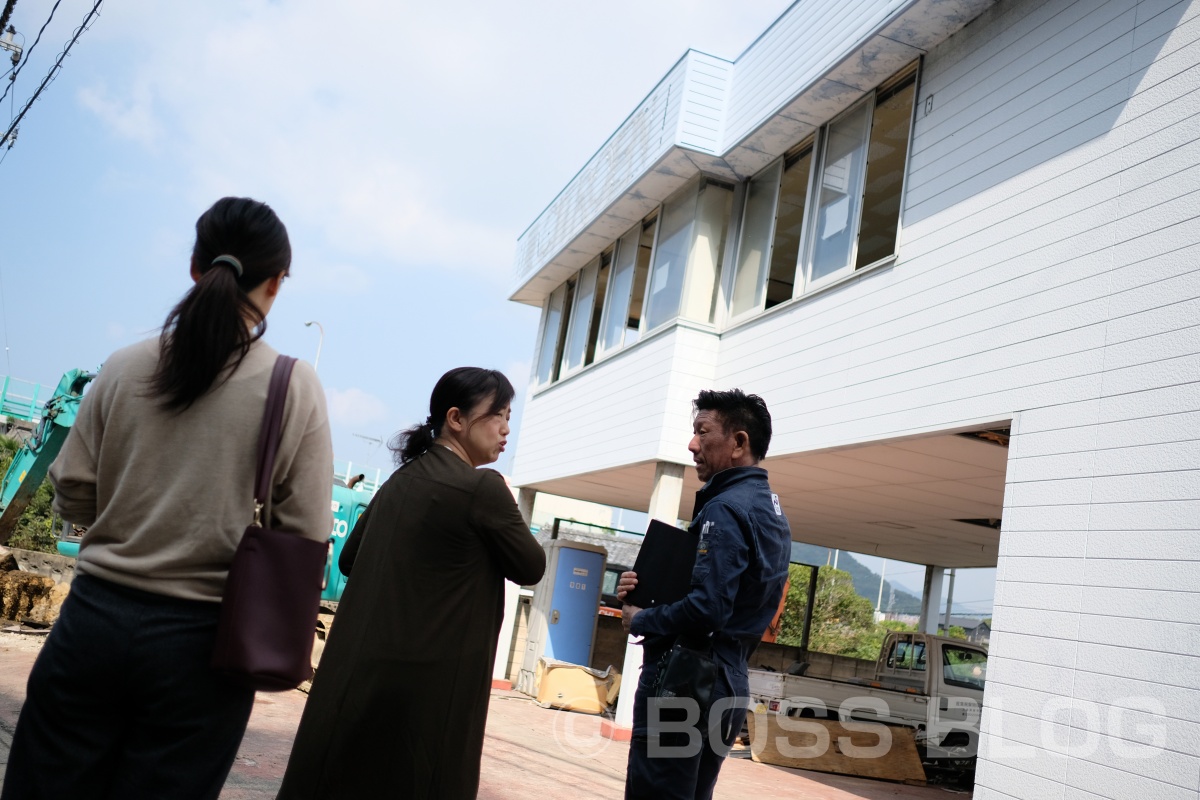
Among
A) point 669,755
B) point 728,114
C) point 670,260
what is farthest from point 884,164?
point 669,755

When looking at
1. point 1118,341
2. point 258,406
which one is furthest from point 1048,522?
point 258,406

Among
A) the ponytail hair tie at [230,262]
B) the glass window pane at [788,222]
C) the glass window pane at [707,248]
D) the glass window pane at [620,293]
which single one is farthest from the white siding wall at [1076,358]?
the glass window pane at [620,293]

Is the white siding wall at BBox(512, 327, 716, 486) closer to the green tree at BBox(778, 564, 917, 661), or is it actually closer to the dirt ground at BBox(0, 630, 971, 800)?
the dirt ground at BBox(0, 630, 971, 800)

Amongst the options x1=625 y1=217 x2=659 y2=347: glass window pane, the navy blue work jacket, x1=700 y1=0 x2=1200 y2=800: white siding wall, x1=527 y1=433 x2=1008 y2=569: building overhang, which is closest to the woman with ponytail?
the navy blue work jacket

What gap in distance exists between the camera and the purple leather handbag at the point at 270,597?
2.04 m

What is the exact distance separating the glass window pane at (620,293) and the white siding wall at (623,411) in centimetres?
42

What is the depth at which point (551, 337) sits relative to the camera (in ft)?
55.0

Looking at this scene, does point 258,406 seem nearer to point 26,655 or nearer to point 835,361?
point 835,361

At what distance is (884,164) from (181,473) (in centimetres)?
838

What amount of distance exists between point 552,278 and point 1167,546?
12284mm

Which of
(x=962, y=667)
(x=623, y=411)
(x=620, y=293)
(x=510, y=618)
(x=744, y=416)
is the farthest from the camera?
(x=510, y=618)

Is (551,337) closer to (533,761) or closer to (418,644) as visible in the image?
(533,761)

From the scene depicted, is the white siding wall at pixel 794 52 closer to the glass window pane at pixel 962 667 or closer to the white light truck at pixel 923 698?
the white light truck at pixel 923 698

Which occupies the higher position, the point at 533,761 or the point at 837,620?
the point at 837,620
